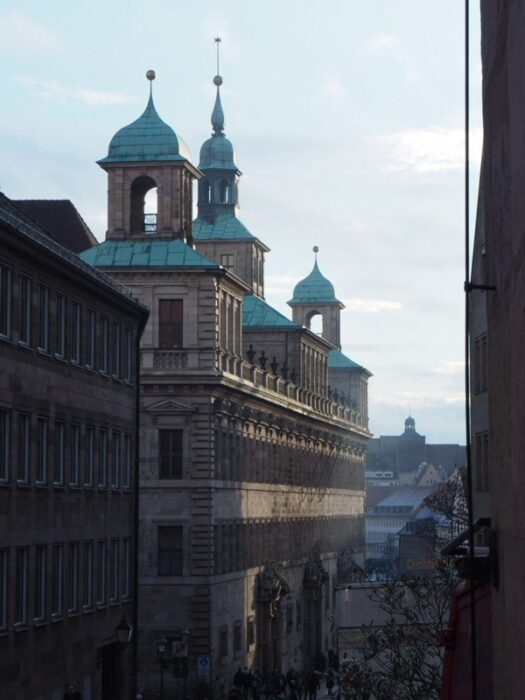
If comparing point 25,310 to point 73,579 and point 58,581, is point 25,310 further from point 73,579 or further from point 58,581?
point 73,579

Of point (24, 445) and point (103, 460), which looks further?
point (103, 460)

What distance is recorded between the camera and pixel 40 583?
138ft

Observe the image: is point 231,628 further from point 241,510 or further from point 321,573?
point 321,573

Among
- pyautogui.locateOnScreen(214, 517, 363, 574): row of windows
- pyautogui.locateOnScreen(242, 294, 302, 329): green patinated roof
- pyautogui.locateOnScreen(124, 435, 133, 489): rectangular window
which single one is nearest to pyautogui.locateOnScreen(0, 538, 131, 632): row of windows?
pyautogui.locateOnScreen(124, 435, 133, 489): rectangular window

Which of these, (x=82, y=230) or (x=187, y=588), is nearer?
(x=187, y=588)

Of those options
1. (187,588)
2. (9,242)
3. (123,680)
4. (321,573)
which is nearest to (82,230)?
(187,588)

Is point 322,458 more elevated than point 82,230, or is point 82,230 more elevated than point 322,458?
point 82,230

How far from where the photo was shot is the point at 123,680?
51.2 metres

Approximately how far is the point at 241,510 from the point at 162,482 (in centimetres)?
936

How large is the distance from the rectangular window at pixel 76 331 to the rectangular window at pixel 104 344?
272 centimetres

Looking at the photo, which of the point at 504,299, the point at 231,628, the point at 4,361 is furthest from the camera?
the point at 231,628

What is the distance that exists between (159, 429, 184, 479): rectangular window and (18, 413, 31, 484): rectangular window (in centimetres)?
3189

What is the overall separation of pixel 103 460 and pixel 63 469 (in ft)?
16.9

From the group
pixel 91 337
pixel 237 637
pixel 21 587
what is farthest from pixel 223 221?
pixel 21 587
